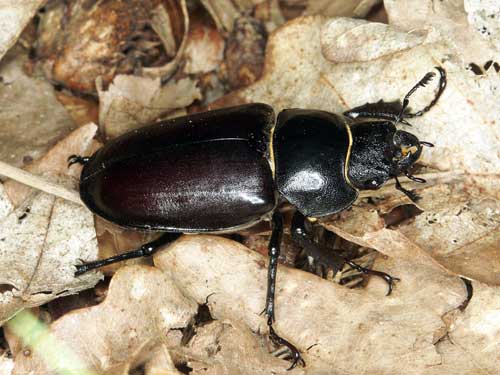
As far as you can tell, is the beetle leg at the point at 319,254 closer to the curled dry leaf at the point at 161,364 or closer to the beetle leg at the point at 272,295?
the beetle leg at the point at 272,295

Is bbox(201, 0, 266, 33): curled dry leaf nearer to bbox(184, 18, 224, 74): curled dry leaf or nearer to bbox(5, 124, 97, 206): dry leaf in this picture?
bbox(184, 18, 224, 74): curled dry leaf

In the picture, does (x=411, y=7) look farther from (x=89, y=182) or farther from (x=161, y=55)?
(x=89, y=182)

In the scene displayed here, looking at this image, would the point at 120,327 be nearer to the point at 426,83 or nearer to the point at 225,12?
the point at 426,83

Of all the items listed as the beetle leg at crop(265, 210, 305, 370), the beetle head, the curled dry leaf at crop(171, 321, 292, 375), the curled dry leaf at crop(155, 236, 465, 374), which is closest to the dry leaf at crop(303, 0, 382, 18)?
the beetle head

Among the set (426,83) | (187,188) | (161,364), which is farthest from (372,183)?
(161,364)

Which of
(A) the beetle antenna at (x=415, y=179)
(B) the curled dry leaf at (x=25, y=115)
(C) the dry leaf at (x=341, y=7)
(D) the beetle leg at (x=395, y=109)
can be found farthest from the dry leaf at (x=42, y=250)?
(C) the dry leaf at (x=341, y=7)

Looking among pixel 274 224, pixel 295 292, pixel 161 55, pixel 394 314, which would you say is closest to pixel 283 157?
pixel 274 224
